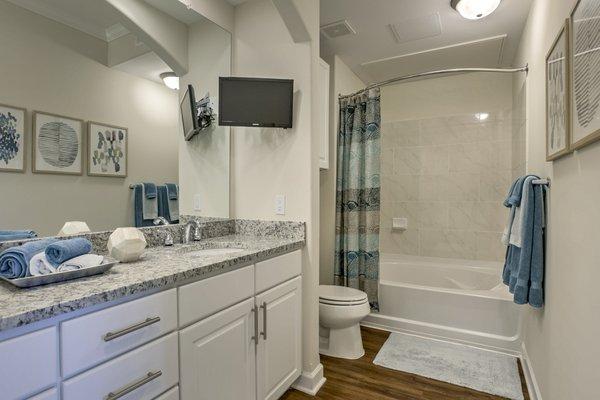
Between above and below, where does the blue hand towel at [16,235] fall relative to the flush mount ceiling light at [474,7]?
below

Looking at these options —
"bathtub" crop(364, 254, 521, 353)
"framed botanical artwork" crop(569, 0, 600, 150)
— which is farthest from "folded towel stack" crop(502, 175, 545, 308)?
"bathtub" crop(364, 254, 521, 353)

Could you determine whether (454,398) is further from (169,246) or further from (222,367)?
(169,246)

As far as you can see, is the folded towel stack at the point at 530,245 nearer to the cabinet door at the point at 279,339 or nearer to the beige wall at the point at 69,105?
the cabinet door at the point at 279,339

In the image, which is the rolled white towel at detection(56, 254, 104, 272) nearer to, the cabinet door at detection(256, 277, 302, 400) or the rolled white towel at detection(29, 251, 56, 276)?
the rolled white towel at detection(29, 251, 56, 276)

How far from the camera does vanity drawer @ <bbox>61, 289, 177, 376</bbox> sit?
868 mm

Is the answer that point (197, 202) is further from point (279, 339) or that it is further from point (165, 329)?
point (165, 329)

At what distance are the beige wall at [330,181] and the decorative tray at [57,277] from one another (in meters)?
2.18

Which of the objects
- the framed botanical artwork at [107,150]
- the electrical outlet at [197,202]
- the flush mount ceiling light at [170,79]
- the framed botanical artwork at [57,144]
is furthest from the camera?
the electrical outlet at [197,202]

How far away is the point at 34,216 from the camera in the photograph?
1.34 m

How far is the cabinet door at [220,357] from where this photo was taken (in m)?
1.23

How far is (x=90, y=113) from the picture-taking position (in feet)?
4.92

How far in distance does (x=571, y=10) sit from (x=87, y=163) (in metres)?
2.17

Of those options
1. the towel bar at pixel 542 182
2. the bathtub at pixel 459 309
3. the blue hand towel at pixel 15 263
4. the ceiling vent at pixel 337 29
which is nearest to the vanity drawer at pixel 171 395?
the blue hand towel at pixel 15 263

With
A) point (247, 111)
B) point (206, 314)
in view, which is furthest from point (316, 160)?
point (206, 314)
